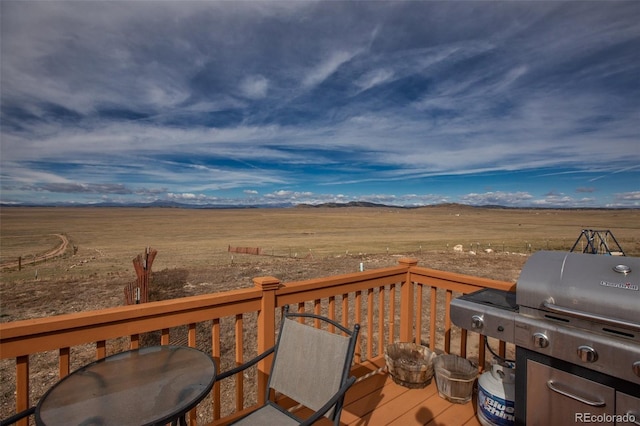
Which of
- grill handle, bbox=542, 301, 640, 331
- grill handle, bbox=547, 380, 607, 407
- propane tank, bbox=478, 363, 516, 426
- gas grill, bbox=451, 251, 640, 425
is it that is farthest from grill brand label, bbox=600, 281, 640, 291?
propane tank, bbox=478, 363, 516, 426

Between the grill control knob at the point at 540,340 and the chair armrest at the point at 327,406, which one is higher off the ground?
the grill control knob at the point at 540,340

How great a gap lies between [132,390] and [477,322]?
1947 millimetres

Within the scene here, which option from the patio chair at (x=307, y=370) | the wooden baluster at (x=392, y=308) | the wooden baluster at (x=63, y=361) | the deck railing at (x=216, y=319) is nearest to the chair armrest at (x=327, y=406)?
the patio chair at (x=307, y=370)

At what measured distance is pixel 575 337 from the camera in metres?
1.50

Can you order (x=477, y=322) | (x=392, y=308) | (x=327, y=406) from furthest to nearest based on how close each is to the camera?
1. (x=392, y=308)
2. (x=477, y=322)
3. (x=327, y=406)

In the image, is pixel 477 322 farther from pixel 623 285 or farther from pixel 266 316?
pixel 266 316

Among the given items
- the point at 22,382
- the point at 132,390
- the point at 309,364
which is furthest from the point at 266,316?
the point at 22,382

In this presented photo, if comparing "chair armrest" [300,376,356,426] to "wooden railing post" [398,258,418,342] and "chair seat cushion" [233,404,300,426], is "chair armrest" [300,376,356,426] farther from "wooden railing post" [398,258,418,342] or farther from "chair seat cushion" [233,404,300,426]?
"wooden railing post" [398,258,418,342]

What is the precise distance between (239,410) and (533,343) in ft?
6.41

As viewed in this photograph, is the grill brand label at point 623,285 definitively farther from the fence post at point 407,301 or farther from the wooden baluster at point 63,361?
the wooden baluster at point 63,361

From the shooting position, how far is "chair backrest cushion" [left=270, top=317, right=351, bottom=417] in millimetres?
1627

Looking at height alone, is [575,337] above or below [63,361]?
above

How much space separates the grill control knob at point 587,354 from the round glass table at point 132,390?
176cm

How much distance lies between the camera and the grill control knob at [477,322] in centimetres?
192
